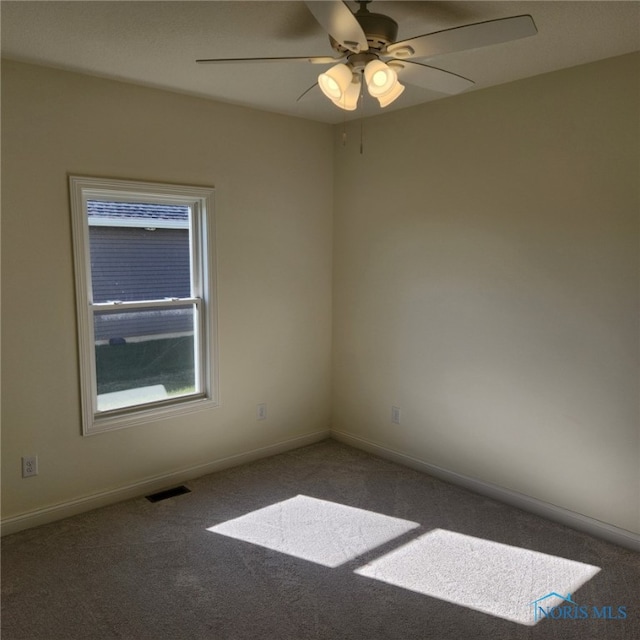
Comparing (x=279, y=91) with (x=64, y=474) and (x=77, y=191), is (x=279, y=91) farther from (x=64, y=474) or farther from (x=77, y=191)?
(x=64, y=474)

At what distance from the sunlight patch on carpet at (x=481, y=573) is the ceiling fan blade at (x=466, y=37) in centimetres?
229

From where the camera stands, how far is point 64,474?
324cm

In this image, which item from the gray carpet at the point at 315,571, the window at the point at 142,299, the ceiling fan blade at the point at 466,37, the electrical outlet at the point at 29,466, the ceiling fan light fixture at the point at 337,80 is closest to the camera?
the ceiling fan blade at the point at 466,37

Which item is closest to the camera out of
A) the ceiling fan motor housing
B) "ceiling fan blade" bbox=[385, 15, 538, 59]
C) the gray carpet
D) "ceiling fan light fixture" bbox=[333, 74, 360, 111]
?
"ceiling fan blade" bbox=[385, 15, 538, 59]

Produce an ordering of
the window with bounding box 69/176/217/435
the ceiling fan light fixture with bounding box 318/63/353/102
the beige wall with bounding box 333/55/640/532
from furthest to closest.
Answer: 1. the window with bounding box 69/176/217/435
2. the beige wall with bounding box 333/55/640/532
3. the ceiling fan light fixture with bounding box 318/63/353/102

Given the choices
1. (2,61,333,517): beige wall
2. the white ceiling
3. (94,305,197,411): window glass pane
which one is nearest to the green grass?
(94,305,197,411): window glass pane

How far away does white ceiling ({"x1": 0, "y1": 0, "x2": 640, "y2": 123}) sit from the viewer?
2207 millimetres

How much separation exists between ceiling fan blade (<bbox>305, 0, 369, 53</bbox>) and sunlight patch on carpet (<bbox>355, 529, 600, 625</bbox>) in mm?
2324

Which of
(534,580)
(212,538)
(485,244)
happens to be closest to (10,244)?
(212,538)

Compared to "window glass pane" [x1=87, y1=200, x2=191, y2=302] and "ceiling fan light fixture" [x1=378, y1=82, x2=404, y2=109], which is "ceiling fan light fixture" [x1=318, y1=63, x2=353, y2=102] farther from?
"window glass pane" [x1=87, y1=200, x2=191, y2=302]

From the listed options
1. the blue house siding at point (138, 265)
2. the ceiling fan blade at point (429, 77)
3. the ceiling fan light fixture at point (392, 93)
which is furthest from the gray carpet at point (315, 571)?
the ceiling fan blade at point (429, 77)

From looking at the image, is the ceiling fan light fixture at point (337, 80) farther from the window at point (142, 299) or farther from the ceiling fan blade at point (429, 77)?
the window at point (142, 299)

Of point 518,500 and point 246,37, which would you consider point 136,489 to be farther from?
point 246,37

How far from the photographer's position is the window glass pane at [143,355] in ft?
11.3
